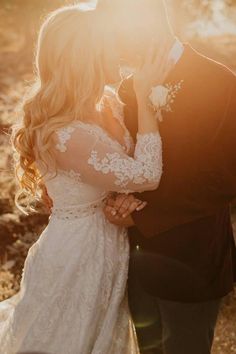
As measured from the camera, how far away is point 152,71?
8.51 feet

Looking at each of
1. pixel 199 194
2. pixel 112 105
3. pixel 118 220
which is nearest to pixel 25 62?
pixel 112 105

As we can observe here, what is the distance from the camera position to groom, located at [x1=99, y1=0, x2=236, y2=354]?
2547 millimetres

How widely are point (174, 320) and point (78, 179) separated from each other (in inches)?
34.5

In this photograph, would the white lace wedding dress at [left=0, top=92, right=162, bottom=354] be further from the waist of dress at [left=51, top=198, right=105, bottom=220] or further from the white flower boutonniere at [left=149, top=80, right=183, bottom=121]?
the white flower boutonniere at [left=149, top=80, right=183, bottom=121]

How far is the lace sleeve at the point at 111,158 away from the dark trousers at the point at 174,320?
62cm

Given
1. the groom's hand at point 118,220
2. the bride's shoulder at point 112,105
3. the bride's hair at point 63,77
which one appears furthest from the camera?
the bride's shoulder at point 112,105

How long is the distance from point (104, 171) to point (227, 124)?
1.90 ft

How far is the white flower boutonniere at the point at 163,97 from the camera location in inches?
101

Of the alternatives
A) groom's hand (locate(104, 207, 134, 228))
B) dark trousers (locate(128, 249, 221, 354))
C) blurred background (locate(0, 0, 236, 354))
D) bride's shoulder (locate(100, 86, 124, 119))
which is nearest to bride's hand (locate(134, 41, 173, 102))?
bride's shoulder (locate(100, 86, 124, 119))

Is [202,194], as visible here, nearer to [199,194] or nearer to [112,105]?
[199,194]

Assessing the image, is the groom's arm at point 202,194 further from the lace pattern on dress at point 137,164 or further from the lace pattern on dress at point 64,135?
the lace pattern on dress at point 64,135

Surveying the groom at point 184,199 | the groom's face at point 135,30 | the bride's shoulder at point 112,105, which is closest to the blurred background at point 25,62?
the groom at point 184,199

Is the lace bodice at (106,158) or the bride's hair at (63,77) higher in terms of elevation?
the bride's hair at (63,77)

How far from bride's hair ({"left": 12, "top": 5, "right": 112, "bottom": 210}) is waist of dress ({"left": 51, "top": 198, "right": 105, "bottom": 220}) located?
0.30 meters
